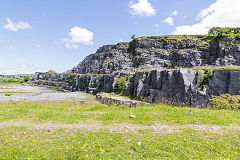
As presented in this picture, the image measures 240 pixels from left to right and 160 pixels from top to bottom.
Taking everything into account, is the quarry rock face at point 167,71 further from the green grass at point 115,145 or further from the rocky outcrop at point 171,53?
the green grass at point 115,145

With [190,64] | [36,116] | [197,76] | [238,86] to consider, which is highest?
[190,64]

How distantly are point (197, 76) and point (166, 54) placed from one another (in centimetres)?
6577

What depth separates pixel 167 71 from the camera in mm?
28406

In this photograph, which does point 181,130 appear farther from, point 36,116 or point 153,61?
point 153,61

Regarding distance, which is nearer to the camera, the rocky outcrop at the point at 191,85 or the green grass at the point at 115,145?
the green grass at the point at 115,145

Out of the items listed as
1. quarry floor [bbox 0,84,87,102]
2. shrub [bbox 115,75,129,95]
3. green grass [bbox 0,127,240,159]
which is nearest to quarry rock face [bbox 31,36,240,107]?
shrub [bbox 115,75,129,95]

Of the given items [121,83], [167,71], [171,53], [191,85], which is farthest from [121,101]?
[171,53]

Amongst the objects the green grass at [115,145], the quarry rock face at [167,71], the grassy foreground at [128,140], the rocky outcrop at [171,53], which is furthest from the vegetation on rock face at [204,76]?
the rocky outcrop at [171,53]

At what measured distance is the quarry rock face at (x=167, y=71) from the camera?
21656 millimetres

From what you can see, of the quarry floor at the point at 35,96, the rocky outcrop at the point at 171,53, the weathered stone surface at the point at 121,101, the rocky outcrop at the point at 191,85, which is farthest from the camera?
the rocky outcrop at the point at 171,53

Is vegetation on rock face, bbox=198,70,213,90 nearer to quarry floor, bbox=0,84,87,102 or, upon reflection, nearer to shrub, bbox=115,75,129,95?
shrub, bbox=115,75,129,95

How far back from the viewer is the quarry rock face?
21.7 metres

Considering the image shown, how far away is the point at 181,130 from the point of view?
6.90 metres

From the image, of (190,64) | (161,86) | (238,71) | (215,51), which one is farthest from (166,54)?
(238,71)
